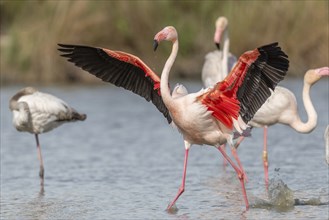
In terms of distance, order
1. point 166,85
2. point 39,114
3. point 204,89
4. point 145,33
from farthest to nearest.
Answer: point 145,33
point 39,114
point 204,89
point 166,85

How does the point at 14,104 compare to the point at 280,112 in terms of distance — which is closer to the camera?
the point at 280,112

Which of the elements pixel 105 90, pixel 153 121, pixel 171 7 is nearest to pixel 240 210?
pixel 153 121

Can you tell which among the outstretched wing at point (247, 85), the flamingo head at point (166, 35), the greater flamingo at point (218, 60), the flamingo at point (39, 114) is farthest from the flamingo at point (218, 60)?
the flamingo head at point (166, 35)

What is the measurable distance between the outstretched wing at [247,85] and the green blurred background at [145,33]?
10.6 metres

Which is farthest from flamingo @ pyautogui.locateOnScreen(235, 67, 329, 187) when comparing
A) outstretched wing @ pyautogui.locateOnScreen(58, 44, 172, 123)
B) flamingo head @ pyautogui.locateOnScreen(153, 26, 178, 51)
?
flamingo head @ pyautogui.locateOnScreen(153, 26, 178, 51)

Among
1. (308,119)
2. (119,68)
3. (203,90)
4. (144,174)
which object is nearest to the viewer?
(203,90)

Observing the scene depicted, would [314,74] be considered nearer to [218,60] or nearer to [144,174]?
[144,174]

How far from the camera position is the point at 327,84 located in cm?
1892

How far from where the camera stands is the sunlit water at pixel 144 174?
8.22 metres

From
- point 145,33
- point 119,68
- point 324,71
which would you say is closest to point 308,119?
point 324,71

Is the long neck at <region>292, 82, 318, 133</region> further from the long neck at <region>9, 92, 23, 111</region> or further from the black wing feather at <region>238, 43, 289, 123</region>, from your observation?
the long neck at <region>9, 92, 23, 111</region>

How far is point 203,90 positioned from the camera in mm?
8125

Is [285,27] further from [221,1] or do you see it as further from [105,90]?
[105,90]

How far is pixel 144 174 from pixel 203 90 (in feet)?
7.81
